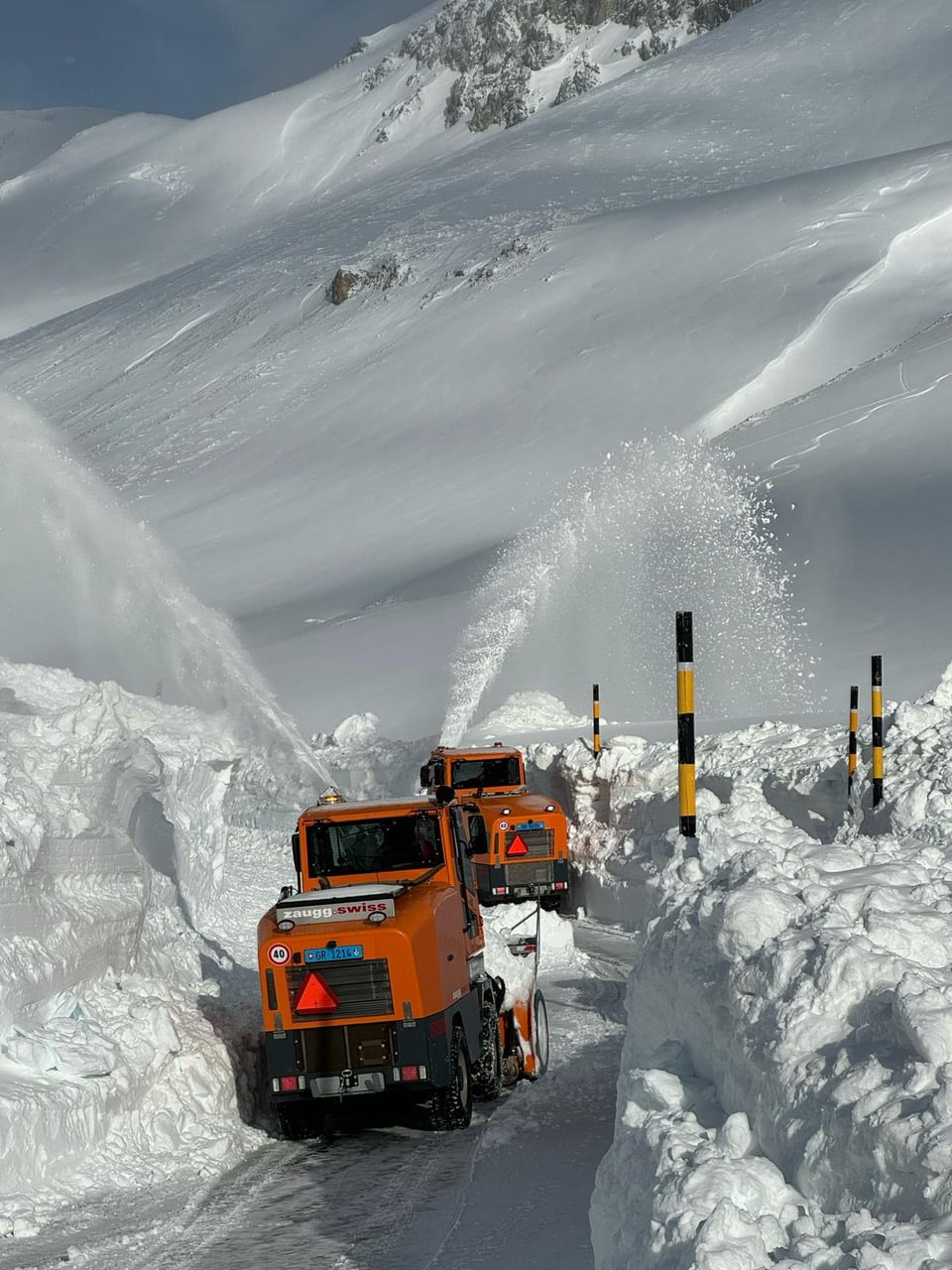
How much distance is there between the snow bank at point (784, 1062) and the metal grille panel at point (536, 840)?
8.46 m

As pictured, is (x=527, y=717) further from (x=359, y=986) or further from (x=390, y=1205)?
(x=390, y=1205)

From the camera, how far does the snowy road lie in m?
6.81

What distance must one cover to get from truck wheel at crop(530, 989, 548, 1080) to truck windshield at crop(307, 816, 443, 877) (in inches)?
47.0

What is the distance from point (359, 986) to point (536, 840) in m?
8.28

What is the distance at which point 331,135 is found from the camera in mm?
139500

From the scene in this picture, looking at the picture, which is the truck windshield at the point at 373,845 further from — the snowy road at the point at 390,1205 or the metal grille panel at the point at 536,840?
the metal grille panel at the point at 536,840

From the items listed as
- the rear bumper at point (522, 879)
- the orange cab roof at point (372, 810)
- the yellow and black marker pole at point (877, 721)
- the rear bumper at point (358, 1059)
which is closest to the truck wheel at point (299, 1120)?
the rear bumper at point (358, 1059)

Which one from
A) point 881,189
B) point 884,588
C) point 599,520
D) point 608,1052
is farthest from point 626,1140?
point 881,189

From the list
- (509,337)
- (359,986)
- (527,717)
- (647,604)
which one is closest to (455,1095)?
(359,986)

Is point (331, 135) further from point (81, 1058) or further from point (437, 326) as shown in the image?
point (81, 1058)

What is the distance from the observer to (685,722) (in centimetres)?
793

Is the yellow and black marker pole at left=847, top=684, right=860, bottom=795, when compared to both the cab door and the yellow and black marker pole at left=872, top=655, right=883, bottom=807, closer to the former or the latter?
the yellow and black marker pole at left=872, top=655, right=883, bottom=807

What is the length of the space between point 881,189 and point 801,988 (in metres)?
54.9

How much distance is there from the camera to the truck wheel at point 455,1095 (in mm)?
8789
